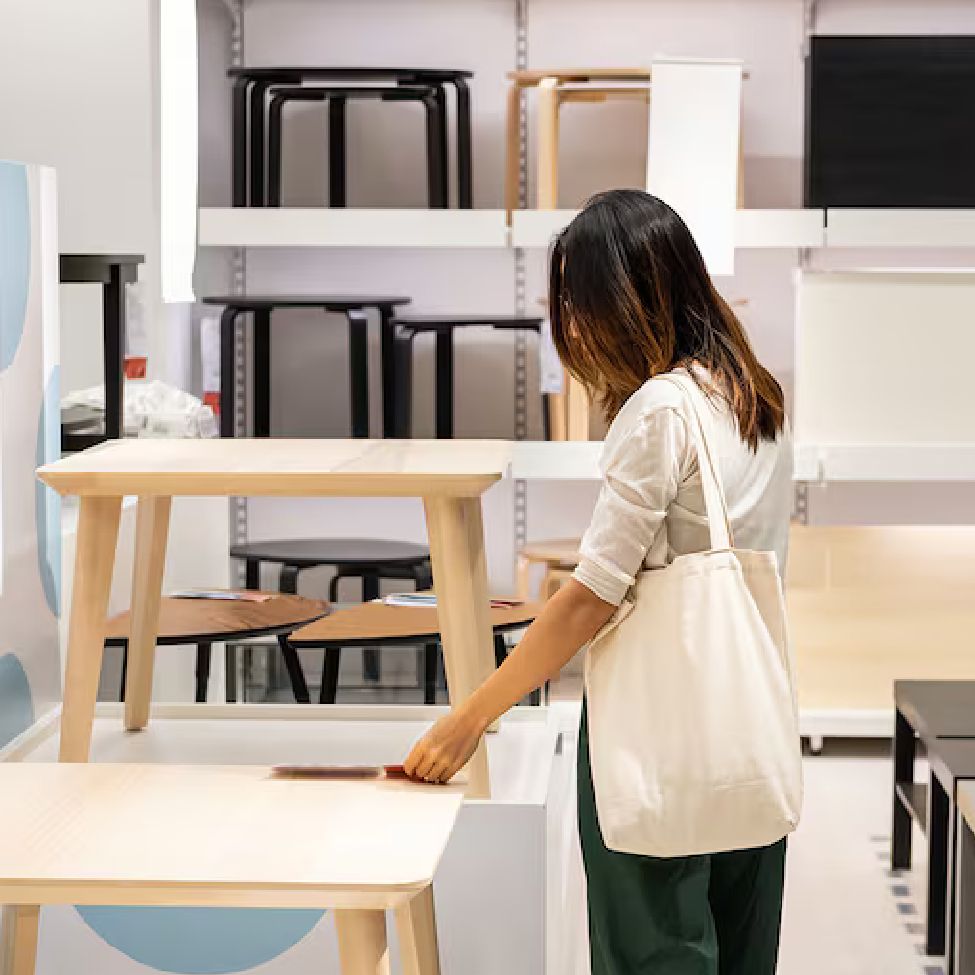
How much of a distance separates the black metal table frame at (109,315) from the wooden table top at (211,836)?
121 cm

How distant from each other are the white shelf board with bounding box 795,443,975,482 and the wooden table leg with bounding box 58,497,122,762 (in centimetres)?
246

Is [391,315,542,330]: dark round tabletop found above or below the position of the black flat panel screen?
below

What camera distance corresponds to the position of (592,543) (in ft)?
4.66

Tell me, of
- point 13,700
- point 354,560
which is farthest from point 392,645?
point 354,560

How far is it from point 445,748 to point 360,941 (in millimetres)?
240

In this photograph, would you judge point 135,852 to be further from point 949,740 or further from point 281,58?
point 281,58

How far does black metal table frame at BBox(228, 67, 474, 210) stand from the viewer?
3.92 m

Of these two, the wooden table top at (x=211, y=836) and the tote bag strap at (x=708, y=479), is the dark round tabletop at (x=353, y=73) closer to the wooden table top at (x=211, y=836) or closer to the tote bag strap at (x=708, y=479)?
the tote bag strap at (x=708, y=479)

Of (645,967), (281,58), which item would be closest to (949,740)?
(645,967)

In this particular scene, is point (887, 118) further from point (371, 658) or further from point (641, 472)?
point (641, 472)

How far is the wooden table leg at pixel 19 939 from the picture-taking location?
166 centimetres

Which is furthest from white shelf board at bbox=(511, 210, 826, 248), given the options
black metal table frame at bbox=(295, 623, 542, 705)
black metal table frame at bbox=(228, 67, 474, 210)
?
black metal table frame at bbox=(295, 623, 542, 705)

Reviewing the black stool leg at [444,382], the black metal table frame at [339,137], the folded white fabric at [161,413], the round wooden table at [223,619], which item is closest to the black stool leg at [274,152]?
the black metal table frame at [339,137]

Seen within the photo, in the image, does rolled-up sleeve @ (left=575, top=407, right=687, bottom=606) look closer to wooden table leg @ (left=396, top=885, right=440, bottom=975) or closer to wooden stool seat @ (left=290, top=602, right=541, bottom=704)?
wooden table leg @ (left=396, top=885, right=440, bottom=975)
